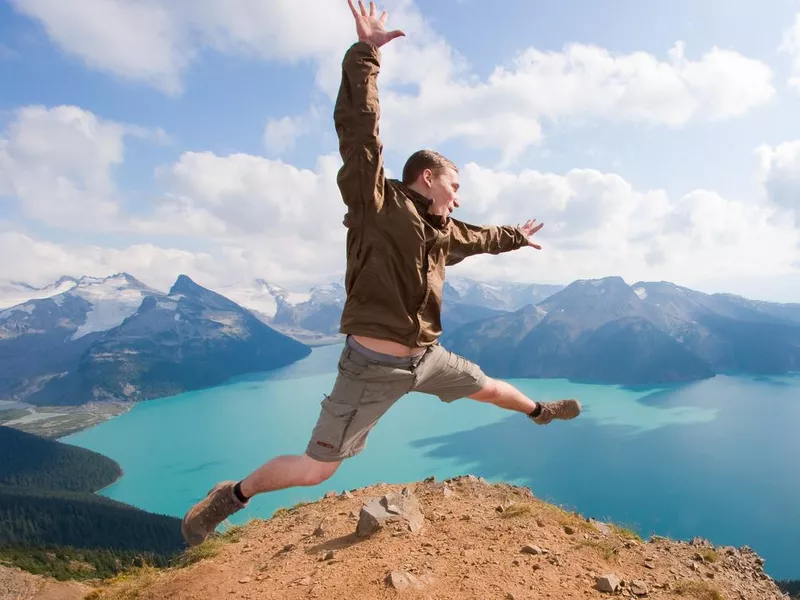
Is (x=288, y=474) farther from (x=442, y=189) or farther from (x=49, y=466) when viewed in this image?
(x=49, y=466)

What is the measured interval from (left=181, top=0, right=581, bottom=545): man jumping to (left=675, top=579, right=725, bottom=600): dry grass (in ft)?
10.9

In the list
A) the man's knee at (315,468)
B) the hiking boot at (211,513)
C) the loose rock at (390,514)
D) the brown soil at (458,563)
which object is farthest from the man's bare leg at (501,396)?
the loose rock at (390,514)

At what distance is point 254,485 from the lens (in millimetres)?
3617

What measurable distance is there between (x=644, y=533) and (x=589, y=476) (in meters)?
21.4

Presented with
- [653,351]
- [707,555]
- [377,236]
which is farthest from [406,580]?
[653,351]

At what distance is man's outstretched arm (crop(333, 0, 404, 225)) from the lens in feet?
9.08

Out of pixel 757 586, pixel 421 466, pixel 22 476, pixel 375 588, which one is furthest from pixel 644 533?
pixel 22 476

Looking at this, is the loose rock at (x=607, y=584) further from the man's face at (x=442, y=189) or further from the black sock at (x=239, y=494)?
the man's face at (x=442, y=189)

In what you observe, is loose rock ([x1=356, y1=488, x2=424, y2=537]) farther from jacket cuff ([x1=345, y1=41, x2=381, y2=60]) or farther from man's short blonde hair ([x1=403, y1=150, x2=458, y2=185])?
jacket cuff ([x1=345, y1=41, x2=381, y2=60])

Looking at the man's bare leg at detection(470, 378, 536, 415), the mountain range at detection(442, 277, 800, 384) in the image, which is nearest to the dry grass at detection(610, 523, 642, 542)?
the man's bare leg at detection(470, 378, 536, 415)

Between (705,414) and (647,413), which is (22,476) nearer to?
(647,413)

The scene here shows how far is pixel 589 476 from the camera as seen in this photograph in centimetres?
7338

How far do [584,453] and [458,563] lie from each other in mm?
90081

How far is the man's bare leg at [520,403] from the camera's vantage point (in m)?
4.18
